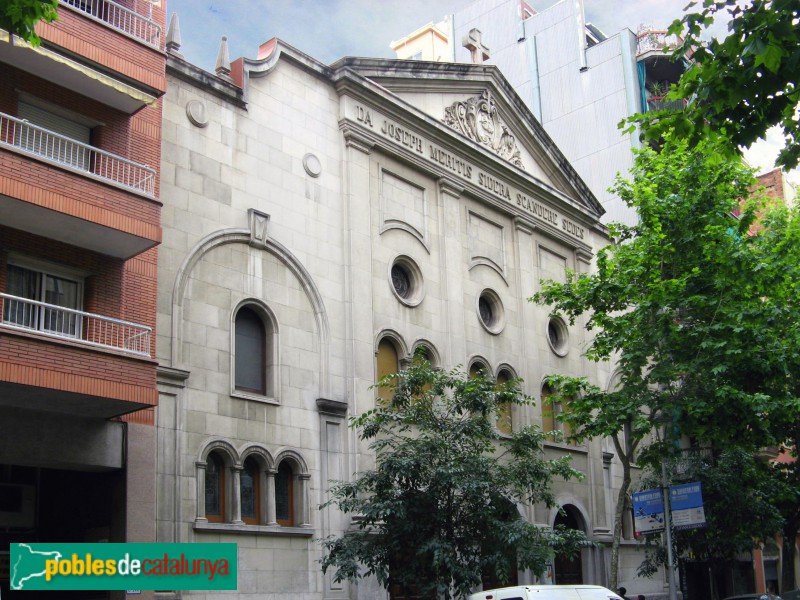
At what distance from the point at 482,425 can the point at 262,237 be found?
22.6 feet

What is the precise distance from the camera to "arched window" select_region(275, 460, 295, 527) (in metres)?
22.7

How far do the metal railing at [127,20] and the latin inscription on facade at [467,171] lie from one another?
775cm

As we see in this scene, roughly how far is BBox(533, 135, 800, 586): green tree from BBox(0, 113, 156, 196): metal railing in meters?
12.6

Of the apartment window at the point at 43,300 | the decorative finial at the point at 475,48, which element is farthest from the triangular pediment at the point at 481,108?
the apartment window at the point at 43,300

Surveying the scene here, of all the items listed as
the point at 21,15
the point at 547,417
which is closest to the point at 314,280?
the point at 547,417

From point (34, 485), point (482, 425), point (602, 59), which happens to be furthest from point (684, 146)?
point (602, 59)

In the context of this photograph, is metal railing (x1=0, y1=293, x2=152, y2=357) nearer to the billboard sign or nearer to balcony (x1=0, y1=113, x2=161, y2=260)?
balcony (x1=0, y1=113, x2=161, y2=260)

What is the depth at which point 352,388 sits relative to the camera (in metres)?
24.7

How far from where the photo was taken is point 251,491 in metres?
22.2

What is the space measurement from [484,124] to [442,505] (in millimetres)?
16155

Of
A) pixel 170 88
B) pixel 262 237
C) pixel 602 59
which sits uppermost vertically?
pixel 602 59

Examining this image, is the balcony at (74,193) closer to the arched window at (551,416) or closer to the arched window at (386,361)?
the arched window at (386,361)

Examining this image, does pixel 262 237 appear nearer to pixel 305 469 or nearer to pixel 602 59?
pixel 305 469

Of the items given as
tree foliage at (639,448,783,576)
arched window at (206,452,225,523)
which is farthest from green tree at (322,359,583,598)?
tree foliage at (639,448,783,576)
